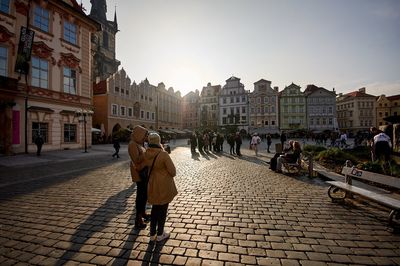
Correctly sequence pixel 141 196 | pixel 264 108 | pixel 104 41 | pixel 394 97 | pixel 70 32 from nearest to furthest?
pixel 141 196 → pixel 70 32 → pixel 104 41 → pixel 264 108 → pixel 394 97

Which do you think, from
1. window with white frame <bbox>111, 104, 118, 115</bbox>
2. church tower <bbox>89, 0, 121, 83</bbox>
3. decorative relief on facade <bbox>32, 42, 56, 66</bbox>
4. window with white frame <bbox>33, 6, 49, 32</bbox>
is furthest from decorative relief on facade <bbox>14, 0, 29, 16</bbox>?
church tower <bbox>89, 0, 121, 83</bbox>

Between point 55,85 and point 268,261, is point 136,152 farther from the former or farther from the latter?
point 55,85

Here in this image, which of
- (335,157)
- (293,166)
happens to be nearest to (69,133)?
(293,166)

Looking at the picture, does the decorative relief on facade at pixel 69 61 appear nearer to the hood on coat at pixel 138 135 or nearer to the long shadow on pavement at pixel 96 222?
the long shadow on pavement at pixel 96 222

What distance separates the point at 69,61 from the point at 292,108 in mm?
54583

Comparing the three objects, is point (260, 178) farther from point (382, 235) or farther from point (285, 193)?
point (382, 235)

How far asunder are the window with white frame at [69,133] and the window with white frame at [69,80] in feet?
10.7

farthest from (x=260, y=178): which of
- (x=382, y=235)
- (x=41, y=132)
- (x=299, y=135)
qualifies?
(x=299, y=135)

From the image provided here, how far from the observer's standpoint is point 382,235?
3.67 m

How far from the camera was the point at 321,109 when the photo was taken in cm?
6025

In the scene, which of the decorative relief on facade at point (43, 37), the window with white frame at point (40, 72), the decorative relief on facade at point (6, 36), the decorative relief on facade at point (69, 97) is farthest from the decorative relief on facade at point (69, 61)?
the decorative relief on facade at point (6, 36)

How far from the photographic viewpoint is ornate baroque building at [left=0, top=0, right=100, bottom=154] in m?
16.3

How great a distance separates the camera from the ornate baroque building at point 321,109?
60.2 metres

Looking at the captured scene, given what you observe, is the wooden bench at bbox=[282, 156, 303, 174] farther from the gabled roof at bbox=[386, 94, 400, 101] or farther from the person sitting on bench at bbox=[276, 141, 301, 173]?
the gabled roof at bbox=[386, 94, 400, 101]
